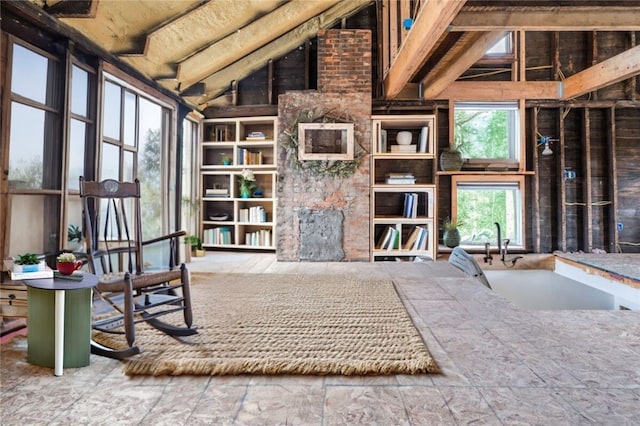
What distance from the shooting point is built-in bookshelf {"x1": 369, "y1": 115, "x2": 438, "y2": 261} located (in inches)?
187

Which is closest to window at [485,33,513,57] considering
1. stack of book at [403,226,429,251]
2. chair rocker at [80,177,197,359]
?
stack of book at [403,226,429,251]

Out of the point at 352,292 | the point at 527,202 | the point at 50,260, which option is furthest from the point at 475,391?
the point at 527,202

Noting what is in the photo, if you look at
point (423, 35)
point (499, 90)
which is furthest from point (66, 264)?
point (499, 90)

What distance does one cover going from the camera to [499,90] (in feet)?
16.5

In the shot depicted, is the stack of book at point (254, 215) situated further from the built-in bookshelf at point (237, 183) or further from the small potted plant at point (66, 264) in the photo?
the small potted plant at point (66, 264)

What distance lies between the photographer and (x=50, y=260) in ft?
8.48

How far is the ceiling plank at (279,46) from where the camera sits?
16.4 ft

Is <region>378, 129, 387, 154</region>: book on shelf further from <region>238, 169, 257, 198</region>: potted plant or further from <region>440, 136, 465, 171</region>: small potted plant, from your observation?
<region>238, 169, 257, 198</region>: potted plant

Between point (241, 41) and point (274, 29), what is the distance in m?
0.48

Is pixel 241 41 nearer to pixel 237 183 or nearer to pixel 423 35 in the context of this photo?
pixel 237 183

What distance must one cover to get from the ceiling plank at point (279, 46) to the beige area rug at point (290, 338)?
343 cm

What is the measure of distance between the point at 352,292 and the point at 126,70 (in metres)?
3.02

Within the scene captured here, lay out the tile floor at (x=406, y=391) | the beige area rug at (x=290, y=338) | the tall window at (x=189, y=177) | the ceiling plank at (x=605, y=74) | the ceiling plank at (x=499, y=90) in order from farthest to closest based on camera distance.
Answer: the tall window at (x=189, y=177)
the ceiling plank at (x=499, y=90)
the ceiling plank at (x=605, y=74)
the beige area rug at (x=290, y=338)
the tile floor at (x=406, y=391)

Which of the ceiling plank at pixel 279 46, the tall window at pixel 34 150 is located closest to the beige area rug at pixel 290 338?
the tall window at pixel 34 150
